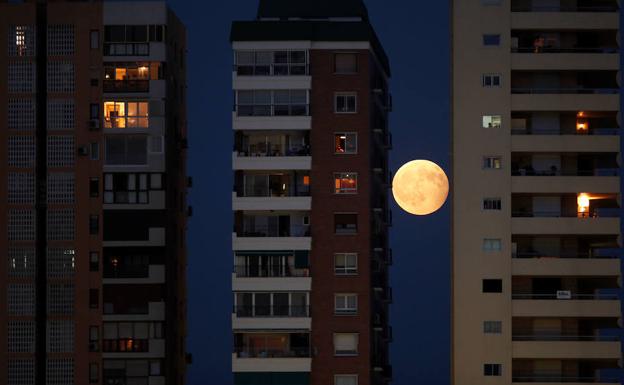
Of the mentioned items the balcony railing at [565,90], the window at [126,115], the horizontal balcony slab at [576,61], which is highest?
the horizontal balcony slab at [576,61]

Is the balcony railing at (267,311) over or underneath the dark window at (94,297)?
underneath

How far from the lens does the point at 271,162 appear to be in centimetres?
7712

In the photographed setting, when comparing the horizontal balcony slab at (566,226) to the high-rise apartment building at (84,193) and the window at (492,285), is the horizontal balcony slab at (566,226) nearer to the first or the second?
the window at (492,285)

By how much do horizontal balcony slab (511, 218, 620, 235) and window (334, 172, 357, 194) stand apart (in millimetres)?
7677

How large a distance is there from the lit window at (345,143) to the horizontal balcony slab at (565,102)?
303 inches

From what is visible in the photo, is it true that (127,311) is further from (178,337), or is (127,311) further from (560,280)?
(560,280)

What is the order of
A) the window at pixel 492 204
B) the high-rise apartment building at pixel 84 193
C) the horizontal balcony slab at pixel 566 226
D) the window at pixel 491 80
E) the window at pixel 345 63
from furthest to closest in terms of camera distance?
the high-rise apartment building at pixel 84 193 < the window at pixel 345 63 < the horizontal balcony slab at pixel 566 226 < the window at pixel 491 80 < the window at pixel 492 204

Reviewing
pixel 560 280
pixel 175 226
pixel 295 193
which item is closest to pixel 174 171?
pixel 175 226

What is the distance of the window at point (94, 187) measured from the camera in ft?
263

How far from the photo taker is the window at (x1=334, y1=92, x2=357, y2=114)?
77.2 metres

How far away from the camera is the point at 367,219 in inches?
3024

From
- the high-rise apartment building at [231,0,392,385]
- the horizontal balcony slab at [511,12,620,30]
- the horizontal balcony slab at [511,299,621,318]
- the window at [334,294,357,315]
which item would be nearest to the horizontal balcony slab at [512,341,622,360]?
the horizontal balcony slab at [511,299,621,318]

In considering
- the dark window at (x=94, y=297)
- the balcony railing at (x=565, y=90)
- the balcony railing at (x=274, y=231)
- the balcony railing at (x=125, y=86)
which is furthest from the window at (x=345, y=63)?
the dark window at (x=94, y=297)

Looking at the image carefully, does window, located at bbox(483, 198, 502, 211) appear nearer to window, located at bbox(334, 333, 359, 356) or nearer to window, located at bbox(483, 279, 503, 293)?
window, located at bbox(483, 279, 503, 293)
